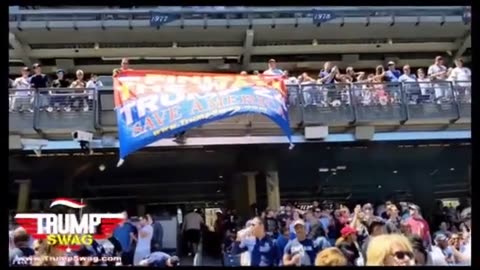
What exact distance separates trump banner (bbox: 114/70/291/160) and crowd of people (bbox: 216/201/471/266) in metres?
1.51

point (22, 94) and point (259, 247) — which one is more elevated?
point (22, 94)

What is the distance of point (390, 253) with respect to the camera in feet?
18.6

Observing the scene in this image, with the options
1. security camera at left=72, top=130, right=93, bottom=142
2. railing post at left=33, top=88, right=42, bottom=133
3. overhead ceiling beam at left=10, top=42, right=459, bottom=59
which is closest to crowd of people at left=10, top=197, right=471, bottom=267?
security camera at left=72, top=130, right=93, bottom=142

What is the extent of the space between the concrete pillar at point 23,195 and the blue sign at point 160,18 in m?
3.97

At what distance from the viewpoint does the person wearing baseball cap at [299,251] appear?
727 centimetres

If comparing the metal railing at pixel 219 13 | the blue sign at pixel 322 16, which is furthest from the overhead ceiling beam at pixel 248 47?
the blue sign at pixel 322 16

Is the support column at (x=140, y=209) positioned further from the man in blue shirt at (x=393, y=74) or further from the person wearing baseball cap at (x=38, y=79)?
the man in blue shirt at (x=393, y=74)

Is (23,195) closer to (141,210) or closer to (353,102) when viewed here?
(141,210)

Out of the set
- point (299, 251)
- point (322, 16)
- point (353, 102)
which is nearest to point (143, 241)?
point (299, 251)

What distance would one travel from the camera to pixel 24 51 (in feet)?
41.2

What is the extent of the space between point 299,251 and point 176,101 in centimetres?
277

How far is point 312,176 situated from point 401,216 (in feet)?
8.81

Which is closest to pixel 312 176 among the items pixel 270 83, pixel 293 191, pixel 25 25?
pixel 293 191

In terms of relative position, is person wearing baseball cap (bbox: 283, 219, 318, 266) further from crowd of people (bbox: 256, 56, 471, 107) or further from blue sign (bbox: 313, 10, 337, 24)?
blue sign (bbox: 313, 10, 337, 24)
